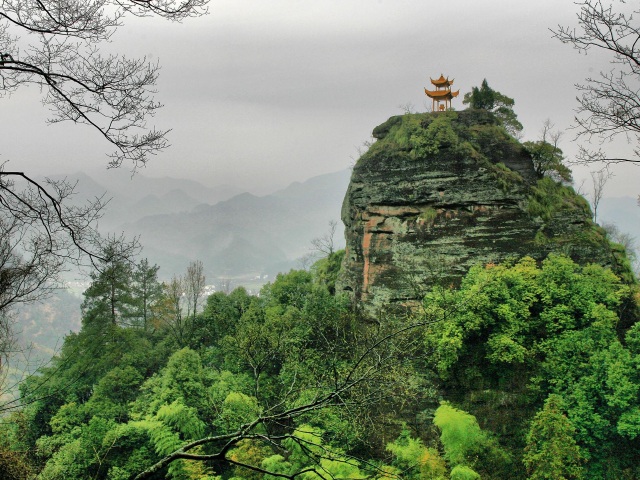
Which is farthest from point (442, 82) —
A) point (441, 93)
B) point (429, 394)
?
point (429, 394)

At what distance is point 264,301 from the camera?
1130 inches

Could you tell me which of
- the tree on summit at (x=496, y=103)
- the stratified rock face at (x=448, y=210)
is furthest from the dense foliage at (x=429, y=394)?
the tree on summit at (x=496, y=103)

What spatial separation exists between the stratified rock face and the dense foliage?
2076 mm

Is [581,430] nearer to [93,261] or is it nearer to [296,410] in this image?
[296,410]

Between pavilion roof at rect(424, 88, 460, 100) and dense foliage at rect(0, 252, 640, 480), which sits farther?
pavilion roof at rect(424, 88, 460, 100)

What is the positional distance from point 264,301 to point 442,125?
1528 centimetres

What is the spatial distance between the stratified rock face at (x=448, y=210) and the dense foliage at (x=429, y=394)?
2076 mm

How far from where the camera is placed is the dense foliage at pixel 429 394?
12.9 meters

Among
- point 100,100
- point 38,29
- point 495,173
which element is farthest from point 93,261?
point 495,173

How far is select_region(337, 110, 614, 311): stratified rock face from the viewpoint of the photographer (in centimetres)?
2147

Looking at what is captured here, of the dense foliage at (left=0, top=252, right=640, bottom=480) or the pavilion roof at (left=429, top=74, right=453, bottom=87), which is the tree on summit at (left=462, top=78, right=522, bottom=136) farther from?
the dense foliage at (left=0, top=252, right=640, bottom=480)

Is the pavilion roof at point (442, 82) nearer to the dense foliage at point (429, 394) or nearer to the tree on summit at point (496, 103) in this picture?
the tree on summit at point (496, 103)

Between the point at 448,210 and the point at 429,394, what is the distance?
922 centimetres

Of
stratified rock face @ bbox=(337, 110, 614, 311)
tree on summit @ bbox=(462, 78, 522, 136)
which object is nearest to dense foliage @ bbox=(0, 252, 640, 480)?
stratified rock face @ bbox=(337, 110, 614, 311)
